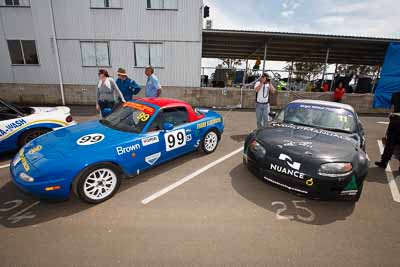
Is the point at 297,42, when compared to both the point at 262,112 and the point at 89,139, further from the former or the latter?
the point at 89,139

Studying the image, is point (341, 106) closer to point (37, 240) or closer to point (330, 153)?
point (330, 153)

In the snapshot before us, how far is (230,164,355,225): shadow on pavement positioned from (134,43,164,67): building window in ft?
30.6

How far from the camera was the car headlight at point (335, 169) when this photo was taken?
2549 mm

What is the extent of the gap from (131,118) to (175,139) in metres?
0.84

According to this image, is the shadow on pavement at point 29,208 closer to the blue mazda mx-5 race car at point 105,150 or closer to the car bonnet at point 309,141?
the blue mazda mx-5 race car at point 105,150

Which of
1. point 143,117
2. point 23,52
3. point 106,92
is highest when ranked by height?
point 23,52

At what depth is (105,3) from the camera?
10.1 m

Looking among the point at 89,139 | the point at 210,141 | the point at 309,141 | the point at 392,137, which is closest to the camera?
the point at 89,139

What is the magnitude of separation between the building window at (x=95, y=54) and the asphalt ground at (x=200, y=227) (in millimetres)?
8843

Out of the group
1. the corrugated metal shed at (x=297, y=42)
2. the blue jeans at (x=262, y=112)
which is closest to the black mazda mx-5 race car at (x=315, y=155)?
the blue jeans at (x=262, y=112)

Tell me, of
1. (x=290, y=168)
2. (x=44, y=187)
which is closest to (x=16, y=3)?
(x=44, y=187)

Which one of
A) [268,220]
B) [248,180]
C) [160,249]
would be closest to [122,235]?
[160,249]

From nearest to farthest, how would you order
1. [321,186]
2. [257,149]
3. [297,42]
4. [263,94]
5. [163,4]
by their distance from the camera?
1. [321,186]
2. [257,149]
3. [263,94]
4. [163,4]
5. [297,42]

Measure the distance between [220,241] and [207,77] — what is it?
13.2m
